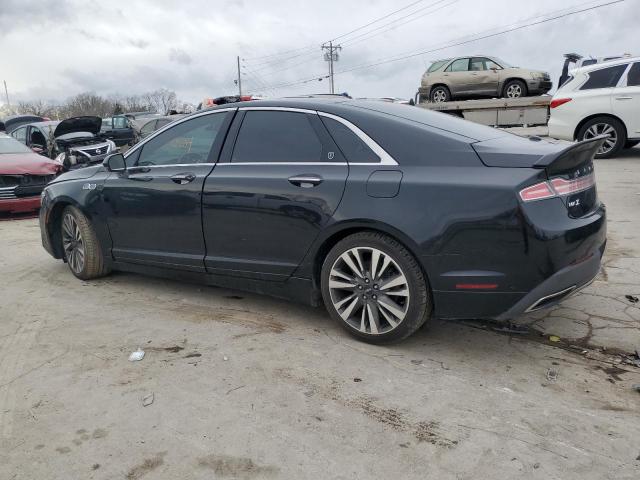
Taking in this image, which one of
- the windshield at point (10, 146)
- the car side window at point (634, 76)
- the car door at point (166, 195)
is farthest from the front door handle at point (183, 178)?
the car side window at point (634, 76)

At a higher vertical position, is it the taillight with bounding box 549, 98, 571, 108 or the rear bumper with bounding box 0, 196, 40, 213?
the taillight with bounding box 549, 98, 571, 108

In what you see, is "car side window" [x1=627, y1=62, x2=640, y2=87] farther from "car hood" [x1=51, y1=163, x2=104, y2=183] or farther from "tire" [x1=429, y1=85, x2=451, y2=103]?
"car hood" [x1=51, y1=163, x2=104, y2=183]

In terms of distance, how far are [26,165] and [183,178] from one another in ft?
21.2

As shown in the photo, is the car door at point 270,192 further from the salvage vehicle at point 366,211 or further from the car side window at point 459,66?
the car side window at point 459,66

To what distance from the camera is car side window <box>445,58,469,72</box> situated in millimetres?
15864

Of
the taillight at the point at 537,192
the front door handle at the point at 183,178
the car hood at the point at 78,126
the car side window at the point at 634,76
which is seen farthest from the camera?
the car hood at the point at 78,126

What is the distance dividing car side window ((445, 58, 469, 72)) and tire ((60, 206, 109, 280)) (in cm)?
1347

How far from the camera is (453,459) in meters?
2.37

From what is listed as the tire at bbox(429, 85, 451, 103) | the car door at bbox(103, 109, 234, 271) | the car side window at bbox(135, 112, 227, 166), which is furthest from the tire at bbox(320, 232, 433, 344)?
the tire at bbox(429, 85, 451, 103)

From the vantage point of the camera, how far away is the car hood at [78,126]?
40.6 ft

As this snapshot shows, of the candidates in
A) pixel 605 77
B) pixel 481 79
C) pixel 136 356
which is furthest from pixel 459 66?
pixel 136 356

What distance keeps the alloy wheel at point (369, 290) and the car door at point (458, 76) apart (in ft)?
46.1

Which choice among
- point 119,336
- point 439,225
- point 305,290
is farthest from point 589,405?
point 119,336

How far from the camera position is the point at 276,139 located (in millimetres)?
3830
